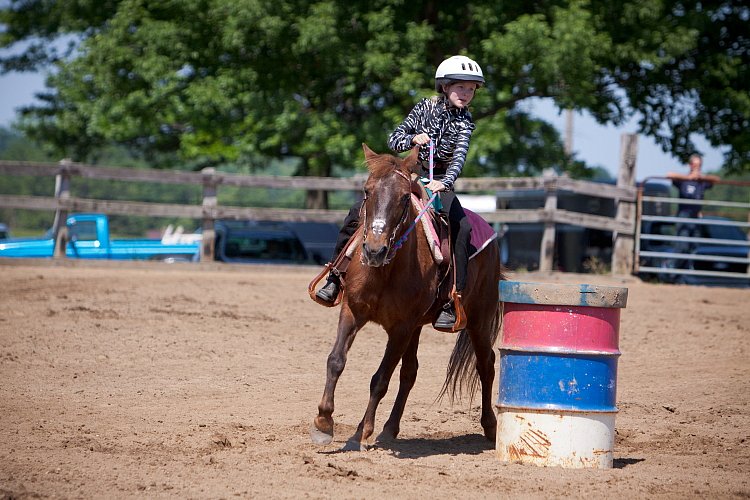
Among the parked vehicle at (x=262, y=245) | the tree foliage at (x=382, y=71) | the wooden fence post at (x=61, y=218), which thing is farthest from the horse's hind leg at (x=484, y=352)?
the tree foliage at (x=382, y=71)

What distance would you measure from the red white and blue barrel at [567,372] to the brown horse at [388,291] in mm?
873

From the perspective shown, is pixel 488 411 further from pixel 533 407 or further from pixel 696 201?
pixel 696 201

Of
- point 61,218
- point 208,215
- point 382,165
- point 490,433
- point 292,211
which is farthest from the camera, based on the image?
point 292,211

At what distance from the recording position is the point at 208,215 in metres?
17.3

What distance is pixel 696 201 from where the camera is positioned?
56.2 feet

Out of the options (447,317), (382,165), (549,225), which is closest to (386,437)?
(447,317)

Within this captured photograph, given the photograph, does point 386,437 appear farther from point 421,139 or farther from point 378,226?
point 421,139

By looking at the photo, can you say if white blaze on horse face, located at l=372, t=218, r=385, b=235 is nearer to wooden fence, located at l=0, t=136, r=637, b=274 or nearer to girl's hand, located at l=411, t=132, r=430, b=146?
girl's hand, located at l=411, t=132, r=430, b=146

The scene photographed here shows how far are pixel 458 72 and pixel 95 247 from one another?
13121mm

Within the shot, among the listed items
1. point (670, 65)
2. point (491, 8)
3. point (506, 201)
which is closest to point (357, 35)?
point (491, 8)

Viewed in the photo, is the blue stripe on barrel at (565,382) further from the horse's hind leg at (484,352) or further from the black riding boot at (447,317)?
the horse's hind leg at (484,352)

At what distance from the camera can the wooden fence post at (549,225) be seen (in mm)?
17297

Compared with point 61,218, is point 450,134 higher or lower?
higher

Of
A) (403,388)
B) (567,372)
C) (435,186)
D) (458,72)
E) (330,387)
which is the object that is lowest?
(403,388)
